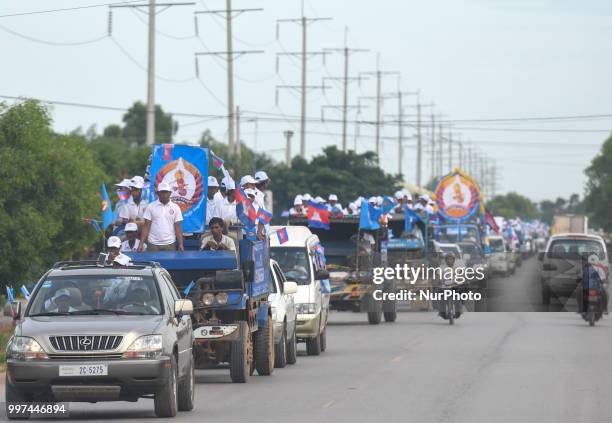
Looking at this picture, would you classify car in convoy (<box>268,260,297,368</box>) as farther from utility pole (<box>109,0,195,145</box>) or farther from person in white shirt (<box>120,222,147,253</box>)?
utility pole (<box>109,0,195,145</box>)

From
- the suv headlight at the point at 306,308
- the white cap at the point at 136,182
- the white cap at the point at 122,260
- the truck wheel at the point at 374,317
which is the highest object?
the white cap at the point at 136,182

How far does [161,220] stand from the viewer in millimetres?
19625

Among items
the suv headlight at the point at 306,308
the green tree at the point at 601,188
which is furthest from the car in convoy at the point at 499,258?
the green tree at the point at 601,188

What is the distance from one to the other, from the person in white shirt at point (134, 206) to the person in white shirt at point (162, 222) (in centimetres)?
113

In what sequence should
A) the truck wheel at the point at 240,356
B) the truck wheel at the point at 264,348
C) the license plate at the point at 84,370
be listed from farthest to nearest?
the truck wheel at the point at 264,348
the truck wheel at the point at 240,356
the license plate at the point at 84,370

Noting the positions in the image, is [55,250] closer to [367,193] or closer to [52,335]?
Answer: [52,335]

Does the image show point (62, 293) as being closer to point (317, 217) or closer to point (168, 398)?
point (168, 398)

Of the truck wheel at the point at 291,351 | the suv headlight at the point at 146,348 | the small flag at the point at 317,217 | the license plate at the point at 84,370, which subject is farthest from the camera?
the small flag at the point at 317,217

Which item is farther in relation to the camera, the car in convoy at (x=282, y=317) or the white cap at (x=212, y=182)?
the car in convoy at (x=282, y=317)

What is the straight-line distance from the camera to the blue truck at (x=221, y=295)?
1888 centimetres

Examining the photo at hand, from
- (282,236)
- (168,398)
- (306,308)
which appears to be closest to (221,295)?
(168,398)

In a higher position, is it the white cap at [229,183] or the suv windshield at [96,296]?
the white cap at [229,183]

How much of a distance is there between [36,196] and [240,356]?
70.6 ft

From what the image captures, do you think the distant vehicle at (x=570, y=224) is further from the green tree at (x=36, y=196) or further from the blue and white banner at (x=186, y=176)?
the blue and white banner at (x=186, y=176)
